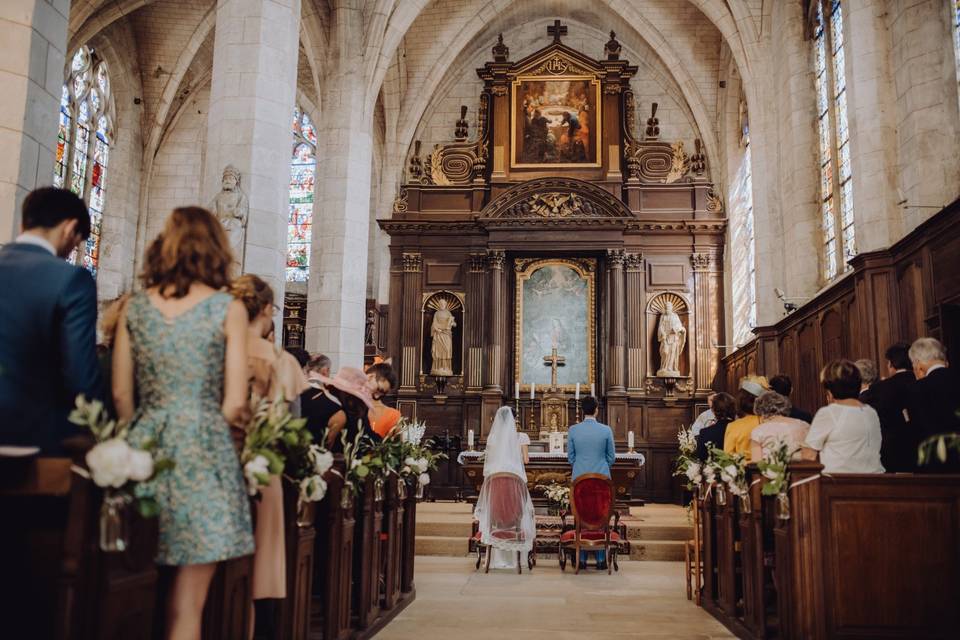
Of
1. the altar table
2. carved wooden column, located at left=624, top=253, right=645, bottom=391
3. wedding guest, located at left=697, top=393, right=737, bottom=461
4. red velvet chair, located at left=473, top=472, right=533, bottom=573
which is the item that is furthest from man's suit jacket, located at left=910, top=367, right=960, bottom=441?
carved wooden column, located at left=624, top=253, right=645, bottom=391

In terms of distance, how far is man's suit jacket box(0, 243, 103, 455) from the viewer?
8.90 ft

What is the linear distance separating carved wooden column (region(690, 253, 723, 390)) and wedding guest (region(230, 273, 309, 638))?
13689mm

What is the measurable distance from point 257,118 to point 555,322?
950 cm

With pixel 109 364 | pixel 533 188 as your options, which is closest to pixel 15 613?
pixel 109 364

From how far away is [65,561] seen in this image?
236 centimetres

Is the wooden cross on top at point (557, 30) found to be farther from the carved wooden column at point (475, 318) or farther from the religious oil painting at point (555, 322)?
the carved wooden column at point (475, 318)

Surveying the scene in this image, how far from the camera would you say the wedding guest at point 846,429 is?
473cm

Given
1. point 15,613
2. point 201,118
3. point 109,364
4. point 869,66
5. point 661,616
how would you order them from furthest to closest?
1. point 201,118
2. point 869,66
3. point 661,616
4. point 109,364
5. point 15,613

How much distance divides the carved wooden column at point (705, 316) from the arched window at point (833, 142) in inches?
167

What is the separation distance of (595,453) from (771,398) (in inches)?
124

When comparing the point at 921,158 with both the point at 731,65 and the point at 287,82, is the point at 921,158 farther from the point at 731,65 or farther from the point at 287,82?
the point at 731,65

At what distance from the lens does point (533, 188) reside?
17.0m

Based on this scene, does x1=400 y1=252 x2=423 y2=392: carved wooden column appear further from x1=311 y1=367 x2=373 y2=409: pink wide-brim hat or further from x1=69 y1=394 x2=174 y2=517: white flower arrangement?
x1=69 y1=394 x2=174 y2=517: white flower arrangement

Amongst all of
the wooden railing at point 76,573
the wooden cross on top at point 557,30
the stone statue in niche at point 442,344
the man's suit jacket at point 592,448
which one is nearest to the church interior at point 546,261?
the wooden railing at point 76,573
